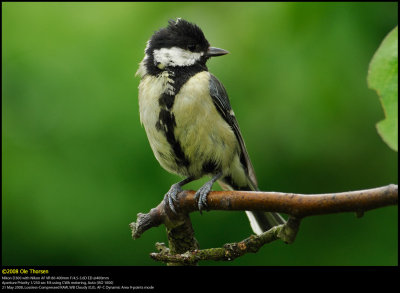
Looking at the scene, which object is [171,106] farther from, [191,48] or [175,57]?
[191,48]

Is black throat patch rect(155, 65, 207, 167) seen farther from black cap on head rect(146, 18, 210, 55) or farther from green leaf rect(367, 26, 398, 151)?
green leaf rect(367, 26, 398, 151)

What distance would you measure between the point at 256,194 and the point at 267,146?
135 centimetres

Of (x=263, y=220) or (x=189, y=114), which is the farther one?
(x=263, y=220)

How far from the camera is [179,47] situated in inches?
106

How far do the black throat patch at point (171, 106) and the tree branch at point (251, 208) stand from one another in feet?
2.05

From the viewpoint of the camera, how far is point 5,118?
2.74 metres

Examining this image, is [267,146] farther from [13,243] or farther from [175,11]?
[13,243]

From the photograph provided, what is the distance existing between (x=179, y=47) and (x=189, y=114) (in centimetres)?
45

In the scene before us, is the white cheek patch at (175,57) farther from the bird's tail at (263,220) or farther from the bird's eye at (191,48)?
the bird's tail at (263,220)

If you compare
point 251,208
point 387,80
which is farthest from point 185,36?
point 387,80

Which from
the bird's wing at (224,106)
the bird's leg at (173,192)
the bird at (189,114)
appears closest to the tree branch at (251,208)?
the bird's leg at (173,192)

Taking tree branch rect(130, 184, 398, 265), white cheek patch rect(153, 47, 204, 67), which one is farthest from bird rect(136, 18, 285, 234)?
tree branch rect(130, 184, 398, 265)
